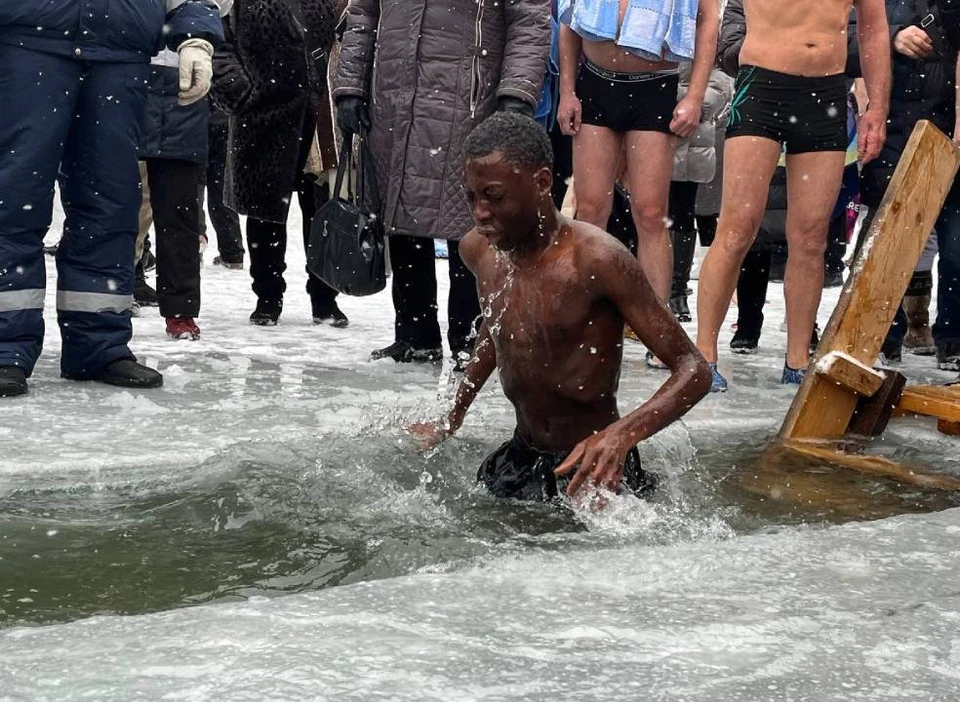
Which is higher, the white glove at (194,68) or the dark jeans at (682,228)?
the white glove at (194,68)

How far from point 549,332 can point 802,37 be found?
2670mm

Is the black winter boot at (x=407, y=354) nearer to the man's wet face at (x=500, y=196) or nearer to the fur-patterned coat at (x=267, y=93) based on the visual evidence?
the fur-patterned coat at (x=267, y=93)

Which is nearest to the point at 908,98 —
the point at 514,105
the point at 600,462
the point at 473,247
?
the point at 514,105

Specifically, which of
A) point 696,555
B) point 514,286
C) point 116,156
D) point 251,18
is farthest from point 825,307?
point 696,555

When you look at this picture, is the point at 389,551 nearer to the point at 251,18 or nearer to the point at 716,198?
the point at 251,18

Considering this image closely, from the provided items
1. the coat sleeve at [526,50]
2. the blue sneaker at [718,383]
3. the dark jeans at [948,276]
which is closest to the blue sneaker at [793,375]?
the blue sneaker at [718,383]

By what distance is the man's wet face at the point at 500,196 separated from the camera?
3.42m

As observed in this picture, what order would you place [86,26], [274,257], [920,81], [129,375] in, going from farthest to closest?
[274,257] < [920,81] < [129,375] < [86,26]

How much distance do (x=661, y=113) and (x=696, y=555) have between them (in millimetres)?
3441

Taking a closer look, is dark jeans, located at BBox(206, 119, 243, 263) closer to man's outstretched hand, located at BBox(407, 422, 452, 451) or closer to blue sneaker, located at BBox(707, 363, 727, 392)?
blue sneaker, located at BBox(707, 363, 727, 392)

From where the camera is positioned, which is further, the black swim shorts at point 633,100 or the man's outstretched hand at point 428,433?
the black swim shorts at point 633,100

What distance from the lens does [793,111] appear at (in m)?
5.74

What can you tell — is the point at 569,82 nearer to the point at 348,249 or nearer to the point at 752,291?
the point at 348,249

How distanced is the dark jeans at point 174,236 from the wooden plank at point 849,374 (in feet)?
10.9
